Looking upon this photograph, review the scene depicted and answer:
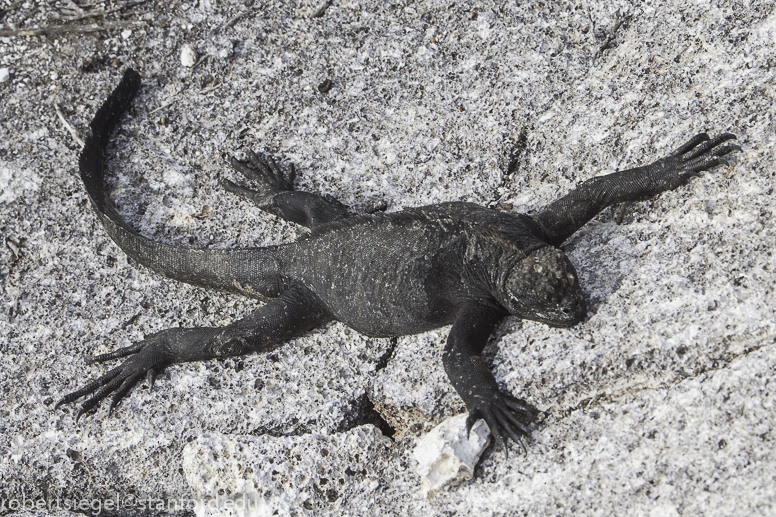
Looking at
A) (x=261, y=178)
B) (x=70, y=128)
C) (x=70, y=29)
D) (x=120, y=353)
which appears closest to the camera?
(x=120, y=353)

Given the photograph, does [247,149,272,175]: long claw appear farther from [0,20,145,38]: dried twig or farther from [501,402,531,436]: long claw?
[501,402,531,436]: long claw

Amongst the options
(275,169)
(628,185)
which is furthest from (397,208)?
(628,185)

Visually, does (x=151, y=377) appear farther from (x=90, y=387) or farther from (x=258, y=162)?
(x=258, y=162)

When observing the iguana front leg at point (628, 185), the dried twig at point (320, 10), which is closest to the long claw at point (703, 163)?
the iguana front leg at point (628, 185)

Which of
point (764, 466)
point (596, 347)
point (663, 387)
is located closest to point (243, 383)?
point (596, 347)

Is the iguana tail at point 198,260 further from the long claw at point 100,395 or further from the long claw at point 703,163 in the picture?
the long claw at point 703,163

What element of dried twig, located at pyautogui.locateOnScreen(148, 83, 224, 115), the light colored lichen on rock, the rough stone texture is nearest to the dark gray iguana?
the rough stone texture

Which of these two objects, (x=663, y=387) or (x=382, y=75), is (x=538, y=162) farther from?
(x=663, y=387)
